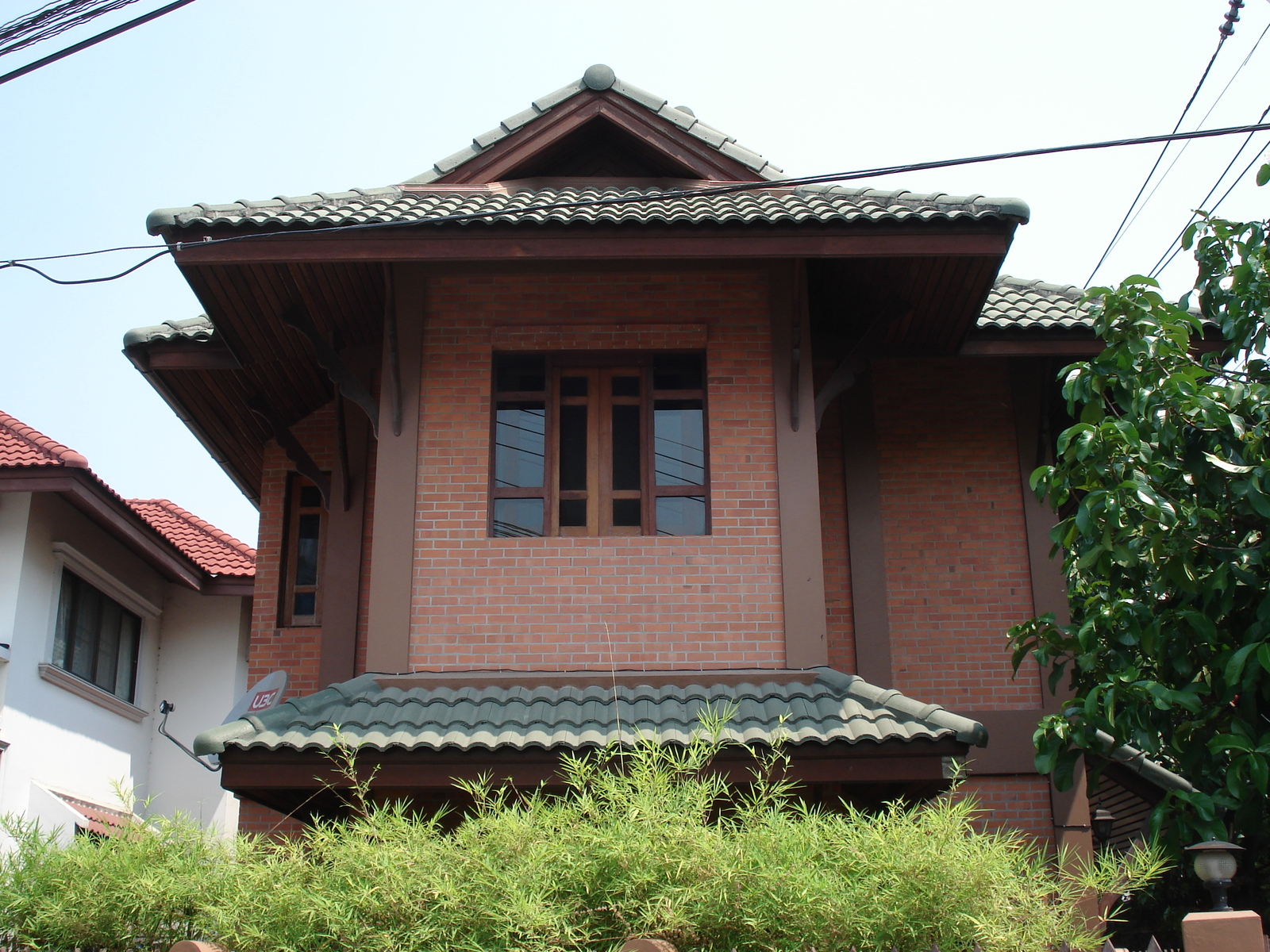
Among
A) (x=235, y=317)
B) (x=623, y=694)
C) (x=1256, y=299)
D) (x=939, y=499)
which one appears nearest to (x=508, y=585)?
(x=623, y=694)

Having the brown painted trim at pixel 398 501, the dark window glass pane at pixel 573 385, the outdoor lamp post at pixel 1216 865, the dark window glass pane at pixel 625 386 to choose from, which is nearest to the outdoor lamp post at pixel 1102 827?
the dark window glass pane at pixel 625 386

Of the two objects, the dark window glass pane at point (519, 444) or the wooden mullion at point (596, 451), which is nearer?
the wooden mullion at point (596, 451)

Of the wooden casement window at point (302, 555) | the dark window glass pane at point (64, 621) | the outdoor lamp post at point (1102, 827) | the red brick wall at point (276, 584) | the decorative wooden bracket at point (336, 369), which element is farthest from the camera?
the dark window glass pane at point (64, 621)

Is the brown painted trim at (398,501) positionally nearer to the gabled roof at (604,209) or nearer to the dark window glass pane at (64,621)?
the gabled roof at (604,209)

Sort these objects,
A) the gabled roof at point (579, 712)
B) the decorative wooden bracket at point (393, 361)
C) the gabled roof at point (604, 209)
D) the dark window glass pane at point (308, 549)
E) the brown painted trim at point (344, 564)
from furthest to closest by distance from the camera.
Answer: the dark window glass pane at point (308, 549) → the brown painted trim at point (344, 564) → the decorative wooden bracket at point (393, 361) → the gabled roof at point (604, 209) → the gabled roof at point (579, 712)

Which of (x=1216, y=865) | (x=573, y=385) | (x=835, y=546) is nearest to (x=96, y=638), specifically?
(x=573, y=385)

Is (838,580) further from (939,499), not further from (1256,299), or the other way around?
(1256,299)

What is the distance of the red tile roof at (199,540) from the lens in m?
16.7

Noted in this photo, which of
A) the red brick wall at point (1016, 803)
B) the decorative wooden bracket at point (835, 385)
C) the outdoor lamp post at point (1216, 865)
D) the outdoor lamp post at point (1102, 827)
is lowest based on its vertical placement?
the outdoor lamp post at point (1102, 827)

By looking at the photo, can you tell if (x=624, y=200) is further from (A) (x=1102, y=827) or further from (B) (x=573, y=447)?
(A) (x=1102, y=827)

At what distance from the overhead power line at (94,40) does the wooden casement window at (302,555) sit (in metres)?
4.87

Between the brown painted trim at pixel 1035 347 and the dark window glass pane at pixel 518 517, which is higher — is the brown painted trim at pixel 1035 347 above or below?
above

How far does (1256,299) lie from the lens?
258 inches

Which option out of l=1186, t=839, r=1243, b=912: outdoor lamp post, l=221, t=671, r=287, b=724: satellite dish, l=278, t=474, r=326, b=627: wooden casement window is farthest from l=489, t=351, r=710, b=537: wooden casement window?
l=1186, t=839, r=1243, b=912: outdoor lamp post
